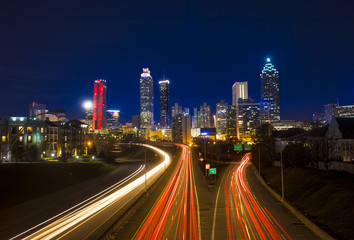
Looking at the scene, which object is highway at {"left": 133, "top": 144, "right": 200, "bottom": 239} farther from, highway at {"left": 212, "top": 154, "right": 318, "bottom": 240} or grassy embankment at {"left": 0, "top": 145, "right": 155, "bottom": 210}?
grassy embankment at {"left": 0, "top": 145, "right": 155, "bottom": 210}

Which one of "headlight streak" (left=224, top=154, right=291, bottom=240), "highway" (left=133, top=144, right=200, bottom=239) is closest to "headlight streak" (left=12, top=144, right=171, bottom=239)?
"highway" (left=133, top=144, right=200, bottom=239)

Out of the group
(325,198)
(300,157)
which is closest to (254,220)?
(325,198)

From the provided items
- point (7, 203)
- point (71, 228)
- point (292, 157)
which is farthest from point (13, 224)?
point (292, 157)

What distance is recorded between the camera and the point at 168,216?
2658 cm

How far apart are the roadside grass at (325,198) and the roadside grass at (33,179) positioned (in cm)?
3332

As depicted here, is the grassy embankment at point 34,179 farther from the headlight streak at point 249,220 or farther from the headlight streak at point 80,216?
the headlight streak at point 249,220

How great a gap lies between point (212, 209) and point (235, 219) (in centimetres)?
459

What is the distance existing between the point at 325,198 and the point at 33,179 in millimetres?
40320

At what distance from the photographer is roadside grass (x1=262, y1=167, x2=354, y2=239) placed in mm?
22406

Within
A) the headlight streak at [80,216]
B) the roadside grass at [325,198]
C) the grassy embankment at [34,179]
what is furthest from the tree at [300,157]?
the grassy embankment at [34,179]

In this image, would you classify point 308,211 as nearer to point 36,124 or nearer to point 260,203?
point 260,203

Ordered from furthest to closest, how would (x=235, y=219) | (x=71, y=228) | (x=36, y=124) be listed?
1. (x=36, y=124)
2. (x=235, y=219)
3. (x=71, y=228)

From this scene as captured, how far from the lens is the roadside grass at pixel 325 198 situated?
22.4 metres

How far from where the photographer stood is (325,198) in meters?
29.1
